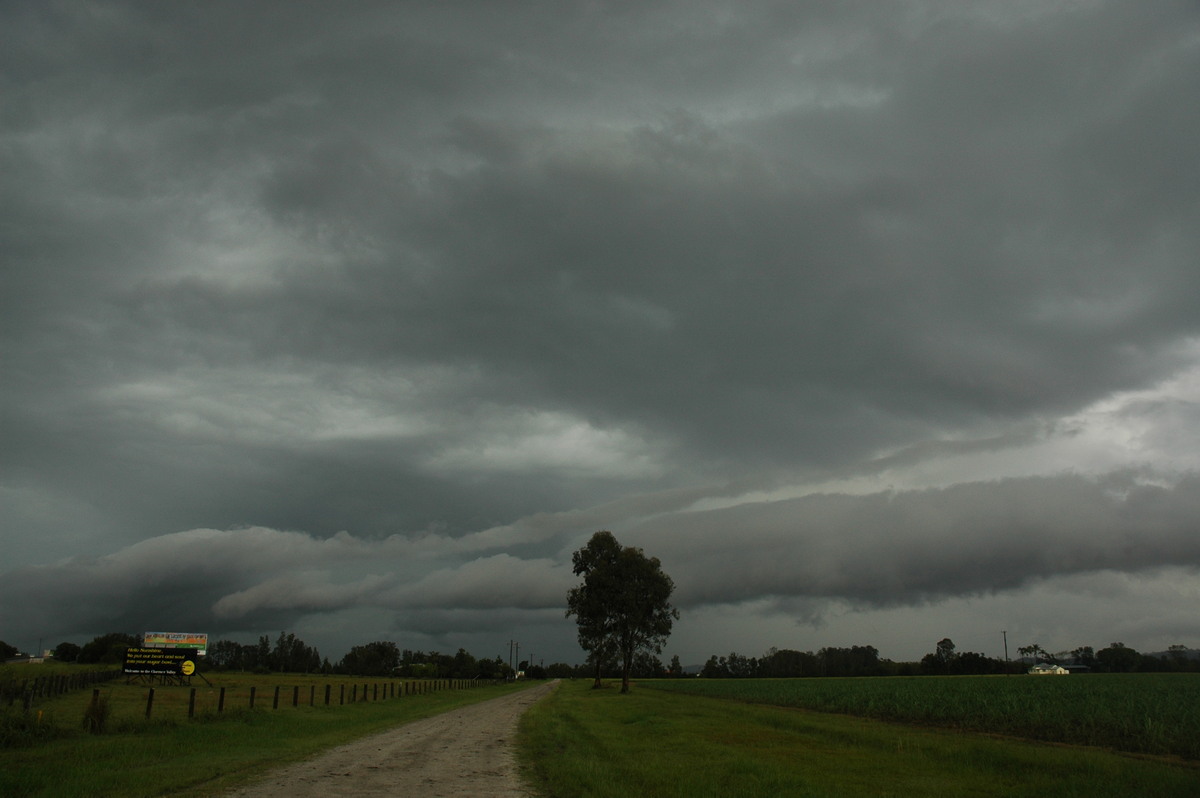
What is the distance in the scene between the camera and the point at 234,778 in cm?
1445

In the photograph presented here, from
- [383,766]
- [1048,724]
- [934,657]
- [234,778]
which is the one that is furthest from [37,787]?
[934,657]

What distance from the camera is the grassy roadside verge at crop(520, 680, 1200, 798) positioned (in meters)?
14.7

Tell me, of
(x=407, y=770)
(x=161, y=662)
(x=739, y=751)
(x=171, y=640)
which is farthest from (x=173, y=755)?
(x=171, y=640)

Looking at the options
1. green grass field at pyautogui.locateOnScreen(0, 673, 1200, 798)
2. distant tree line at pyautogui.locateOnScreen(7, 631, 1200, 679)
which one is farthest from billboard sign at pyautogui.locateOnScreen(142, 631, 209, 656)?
green grass field at pyautogui.locateOnScreen(0, 673, 1200, 798)

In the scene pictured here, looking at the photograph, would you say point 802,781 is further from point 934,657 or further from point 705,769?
point 934,657

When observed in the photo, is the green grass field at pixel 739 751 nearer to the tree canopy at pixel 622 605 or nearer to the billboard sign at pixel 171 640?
the tree canopy at pixel 622 605

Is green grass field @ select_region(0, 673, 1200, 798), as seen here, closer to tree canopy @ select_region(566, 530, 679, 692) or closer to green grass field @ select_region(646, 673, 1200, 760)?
green grass field @ select_region(646, 673, 1200, 760)

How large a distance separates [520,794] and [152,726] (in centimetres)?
1773

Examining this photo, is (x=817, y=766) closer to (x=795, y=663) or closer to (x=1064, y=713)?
(x=1064, y=713)

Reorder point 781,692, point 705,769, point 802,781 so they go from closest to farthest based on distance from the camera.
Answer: point 802,781 < point 705,769 < point 781,692

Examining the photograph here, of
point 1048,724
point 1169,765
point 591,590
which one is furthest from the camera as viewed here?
point 591,590

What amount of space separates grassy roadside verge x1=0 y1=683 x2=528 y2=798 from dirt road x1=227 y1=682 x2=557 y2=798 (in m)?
0.93

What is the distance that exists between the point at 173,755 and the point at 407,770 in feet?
23.7

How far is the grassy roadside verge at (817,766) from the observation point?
48.3 feet
